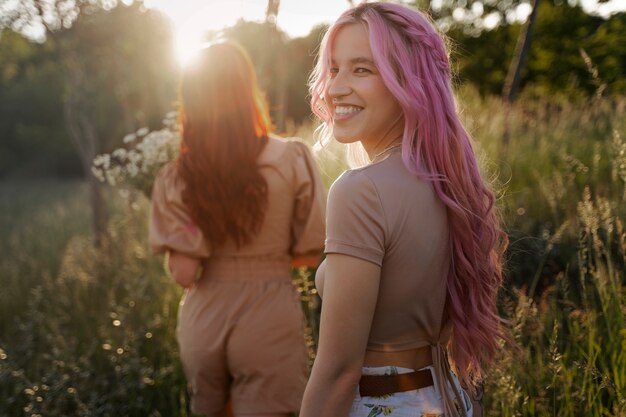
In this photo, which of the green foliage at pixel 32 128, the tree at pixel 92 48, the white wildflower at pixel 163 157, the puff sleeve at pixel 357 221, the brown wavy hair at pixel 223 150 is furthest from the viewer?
the green foliage at pixel 32 128

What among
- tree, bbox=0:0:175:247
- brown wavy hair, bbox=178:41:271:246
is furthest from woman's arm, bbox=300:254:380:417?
tree, bbox=0:0:175:247

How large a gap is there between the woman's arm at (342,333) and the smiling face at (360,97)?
38cm

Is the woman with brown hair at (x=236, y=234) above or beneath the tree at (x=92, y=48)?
beneath

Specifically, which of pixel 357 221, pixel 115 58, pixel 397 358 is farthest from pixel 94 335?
pixel 115 58

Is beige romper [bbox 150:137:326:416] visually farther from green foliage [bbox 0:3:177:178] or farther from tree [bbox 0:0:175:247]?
tree [bbox 0:0:175:247]

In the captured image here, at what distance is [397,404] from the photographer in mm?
1416

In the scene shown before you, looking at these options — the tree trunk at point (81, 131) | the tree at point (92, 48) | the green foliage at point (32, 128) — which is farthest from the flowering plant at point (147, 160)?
the green foliage at point (32, 128)

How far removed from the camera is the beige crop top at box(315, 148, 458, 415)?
4.34 feet

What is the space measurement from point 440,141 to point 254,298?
4.71 ft

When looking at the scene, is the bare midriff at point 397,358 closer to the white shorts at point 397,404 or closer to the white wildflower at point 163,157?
the white shorts at point 397,404

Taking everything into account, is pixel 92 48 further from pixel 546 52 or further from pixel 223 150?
pixel 546 52

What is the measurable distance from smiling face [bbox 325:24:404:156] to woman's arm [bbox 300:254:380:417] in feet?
1.24

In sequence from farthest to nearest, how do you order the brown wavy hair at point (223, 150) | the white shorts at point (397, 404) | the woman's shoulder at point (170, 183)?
the woman's shoulder at point (170, 183) → the brown wavy hair at point (223, 150) → the white shorts at point (397, 404)

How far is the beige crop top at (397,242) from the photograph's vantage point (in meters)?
1.32
